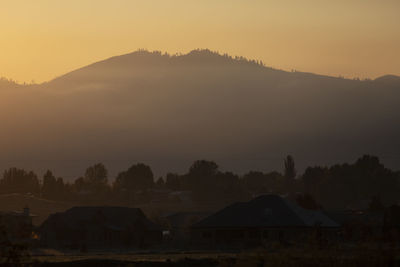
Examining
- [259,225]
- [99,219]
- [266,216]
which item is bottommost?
[259,225]

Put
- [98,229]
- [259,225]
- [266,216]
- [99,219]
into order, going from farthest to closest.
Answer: [99,219]
[98,229]
[266,216]
[259,225]

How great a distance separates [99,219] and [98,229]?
1.89m

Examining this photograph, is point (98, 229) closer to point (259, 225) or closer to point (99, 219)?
point (99, 219)

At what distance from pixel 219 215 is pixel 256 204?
5.77 meters

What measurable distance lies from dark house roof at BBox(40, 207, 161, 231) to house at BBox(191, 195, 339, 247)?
22.6m

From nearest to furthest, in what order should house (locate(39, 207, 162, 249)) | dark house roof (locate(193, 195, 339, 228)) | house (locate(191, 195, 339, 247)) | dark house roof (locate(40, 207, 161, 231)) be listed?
house (locate(191, 195, 339, 247)) < dark house roof (locate(193, 195, 339, 228)) < house (locate(39, 207, 162, 249)) < dark house roof (locate(40, 207, 161, 231))

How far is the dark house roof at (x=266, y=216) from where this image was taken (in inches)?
4936

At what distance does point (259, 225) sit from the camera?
411 ft

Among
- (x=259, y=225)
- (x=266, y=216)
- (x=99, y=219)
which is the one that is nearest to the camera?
(x=259, y=225)

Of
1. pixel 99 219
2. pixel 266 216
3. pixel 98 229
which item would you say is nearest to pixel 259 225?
pixel 266 216

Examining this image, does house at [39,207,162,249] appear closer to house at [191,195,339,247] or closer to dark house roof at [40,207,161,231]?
dark house roof at [40,207,161,231]

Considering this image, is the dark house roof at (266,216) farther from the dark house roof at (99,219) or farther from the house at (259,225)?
the dark house roof at (99,219)

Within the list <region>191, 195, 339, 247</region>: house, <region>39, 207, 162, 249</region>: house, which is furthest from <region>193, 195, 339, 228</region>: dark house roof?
<region>39, 207, 162, 249</region>: house

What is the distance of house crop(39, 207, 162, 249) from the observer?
144000 mm
